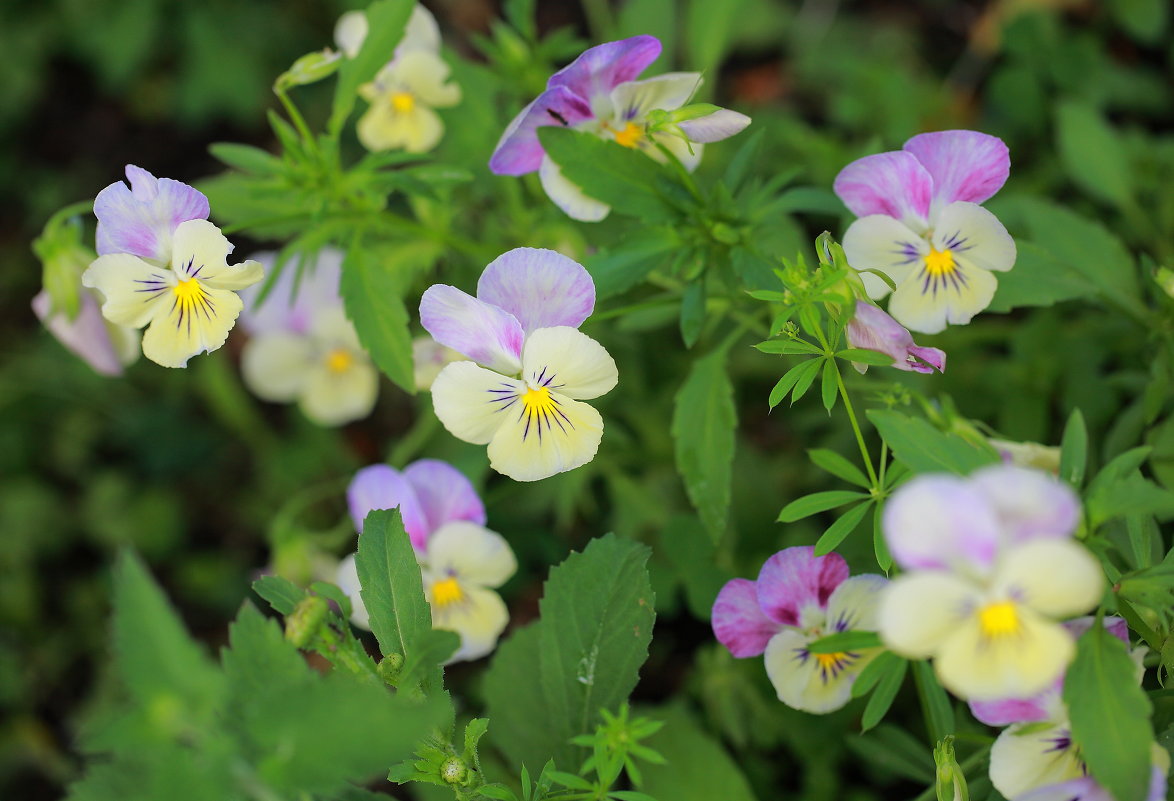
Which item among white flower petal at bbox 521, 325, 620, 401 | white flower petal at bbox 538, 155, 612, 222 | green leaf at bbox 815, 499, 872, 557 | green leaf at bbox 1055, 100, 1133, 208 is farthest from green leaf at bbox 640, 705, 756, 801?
green leaf at bbox 1055, 100, 1133, 208

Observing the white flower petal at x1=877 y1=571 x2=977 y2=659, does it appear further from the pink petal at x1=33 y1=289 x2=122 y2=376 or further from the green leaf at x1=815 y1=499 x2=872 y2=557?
the pink petal at x1=33 y1=289 x2=122 y2=376

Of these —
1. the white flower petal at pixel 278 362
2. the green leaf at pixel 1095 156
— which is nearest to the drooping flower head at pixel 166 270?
the white flower petal at pixel 278 362

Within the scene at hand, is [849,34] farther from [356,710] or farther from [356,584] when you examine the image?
[356,710]

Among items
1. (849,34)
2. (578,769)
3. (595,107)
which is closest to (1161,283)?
(595,107)

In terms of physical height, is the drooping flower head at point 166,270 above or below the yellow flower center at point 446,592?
above

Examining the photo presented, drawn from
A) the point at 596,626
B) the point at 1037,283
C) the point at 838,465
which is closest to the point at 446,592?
the point at 596,626

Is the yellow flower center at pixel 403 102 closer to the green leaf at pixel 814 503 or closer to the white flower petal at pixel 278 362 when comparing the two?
the white flower petal at pixel 278 362
